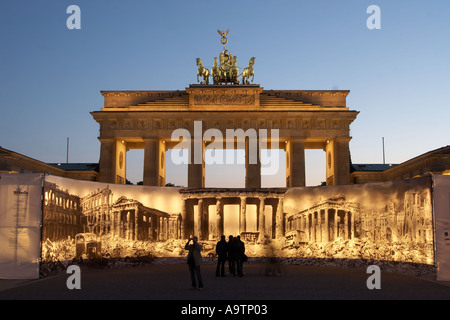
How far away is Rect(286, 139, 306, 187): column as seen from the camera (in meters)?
51.6

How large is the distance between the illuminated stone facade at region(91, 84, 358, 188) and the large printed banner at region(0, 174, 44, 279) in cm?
3501

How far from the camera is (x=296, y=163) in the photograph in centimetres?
5216

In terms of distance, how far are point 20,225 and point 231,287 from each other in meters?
7.90

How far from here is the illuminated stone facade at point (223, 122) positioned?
52531 millimetres

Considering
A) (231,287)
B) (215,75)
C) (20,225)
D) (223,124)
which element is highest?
(215,75)

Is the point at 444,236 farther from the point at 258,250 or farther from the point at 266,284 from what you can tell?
the point at 258,250

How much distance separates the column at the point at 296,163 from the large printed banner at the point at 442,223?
3432 cm

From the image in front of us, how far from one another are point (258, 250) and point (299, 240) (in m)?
2.19

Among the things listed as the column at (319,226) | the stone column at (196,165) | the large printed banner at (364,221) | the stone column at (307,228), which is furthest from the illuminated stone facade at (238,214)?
the stone column at (196,165)

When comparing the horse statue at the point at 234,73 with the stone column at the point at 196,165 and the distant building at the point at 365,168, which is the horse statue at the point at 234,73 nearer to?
the stone column at the point at 196,165

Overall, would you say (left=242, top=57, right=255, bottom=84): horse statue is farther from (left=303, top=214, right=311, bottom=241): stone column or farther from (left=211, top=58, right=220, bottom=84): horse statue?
(left=303, top=214, right=311, bottom=241): stone column

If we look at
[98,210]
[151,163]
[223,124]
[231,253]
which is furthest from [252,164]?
[231,253]

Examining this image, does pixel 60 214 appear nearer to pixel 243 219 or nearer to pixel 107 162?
pixel 243 219
